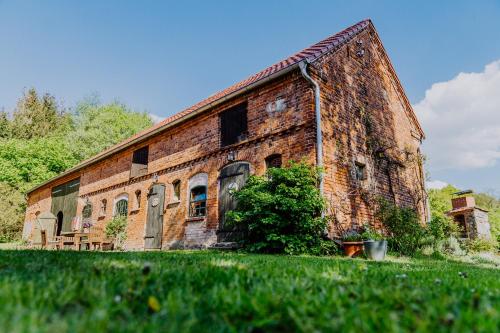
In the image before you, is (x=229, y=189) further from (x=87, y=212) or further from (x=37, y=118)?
(x=37, y=118)

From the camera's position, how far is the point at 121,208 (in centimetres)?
1520

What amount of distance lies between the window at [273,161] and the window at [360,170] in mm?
2481

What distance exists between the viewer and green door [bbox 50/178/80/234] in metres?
19.3

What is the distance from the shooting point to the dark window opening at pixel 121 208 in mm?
14908

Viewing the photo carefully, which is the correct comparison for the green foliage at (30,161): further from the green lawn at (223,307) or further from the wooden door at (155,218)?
the green lawn at (223,307)

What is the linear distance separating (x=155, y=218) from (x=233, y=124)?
521cm

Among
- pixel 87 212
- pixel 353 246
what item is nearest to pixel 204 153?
pixel 353 246

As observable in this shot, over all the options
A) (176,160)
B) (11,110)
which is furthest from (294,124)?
(11,110)

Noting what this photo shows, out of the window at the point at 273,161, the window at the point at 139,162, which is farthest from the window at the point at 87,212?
the window at the point at 273,161

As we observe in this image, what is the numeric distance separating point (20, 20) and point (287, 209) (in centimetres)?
1459

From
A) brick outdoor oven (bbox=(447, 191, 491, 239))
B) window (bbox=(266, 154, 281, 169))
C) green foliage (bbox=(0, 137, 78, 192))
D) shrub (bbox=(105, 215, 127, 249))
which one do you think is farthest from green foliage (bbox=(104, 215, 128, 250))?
green foliage (bbox=(0, 137, 78, 192))

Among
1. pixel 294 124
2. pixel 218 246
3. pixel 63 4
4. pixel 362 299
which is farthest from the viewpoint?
pixel 63 4

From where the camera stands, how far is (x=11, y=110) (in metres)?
33.6

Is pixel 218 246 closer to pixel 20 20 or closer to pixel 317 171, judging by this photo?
pixel 317 171
